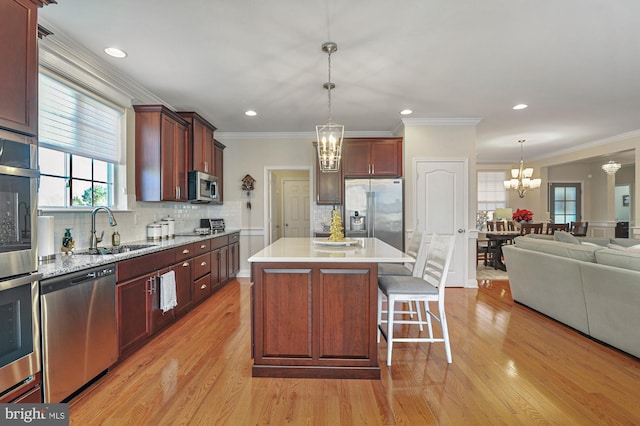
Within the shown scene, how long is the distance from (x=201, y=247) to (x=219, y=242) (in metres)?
0.64

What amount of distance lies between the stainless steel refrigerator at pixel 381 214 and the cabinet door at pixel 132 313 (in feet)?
9.70

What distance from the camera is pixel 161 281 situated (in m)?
2.99

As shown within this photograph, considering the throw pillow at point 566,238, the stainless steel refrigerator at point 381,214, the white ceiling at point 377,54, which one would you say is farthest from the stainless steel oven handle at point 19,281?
the throw pillow at point 566,238

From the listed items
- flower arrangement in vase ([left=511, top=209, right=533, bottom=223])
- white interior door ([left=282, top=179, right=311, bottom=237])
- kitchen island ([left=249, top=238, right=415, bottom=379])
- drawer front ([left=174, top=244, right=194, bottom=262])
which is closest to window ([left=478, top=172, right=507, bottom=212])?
flower arrangement in vase ([left=511, top=209, right=533, bottom=223])

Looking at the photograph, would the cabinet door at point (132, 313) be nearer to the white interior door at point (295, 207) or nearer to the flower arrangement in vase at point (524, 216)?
the white interior door at point (295, 207)

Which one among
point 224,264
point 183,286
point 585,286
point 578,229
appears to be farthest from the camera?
point 578,229

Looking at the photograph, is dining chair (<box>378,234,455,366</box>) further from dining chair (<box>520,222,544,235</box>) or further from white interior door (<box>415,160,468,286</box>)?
dining chair (<box>520,222,544,235</box>)

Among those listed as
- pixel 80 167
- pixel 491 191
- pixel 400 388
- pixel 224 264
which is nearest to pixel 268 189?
pixel 224 264

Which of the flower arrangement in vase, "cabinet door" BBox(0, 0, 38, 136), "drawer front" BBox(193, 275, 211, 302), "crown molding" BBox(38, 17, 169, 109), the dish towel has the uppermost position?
"crown molding" BBox(38, 17, 169, 109)

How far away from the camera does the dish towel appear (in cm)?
300

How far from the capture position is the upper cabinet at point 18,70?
1.54 m

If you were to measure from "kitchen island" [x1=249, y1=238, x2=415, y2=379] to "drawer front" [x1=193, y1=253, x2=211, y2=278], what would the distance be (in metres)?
1.83

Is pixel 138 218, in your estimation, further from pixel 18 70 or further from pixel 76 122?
pixel 18 70

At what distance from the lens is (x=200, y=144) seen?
4.54 meters
